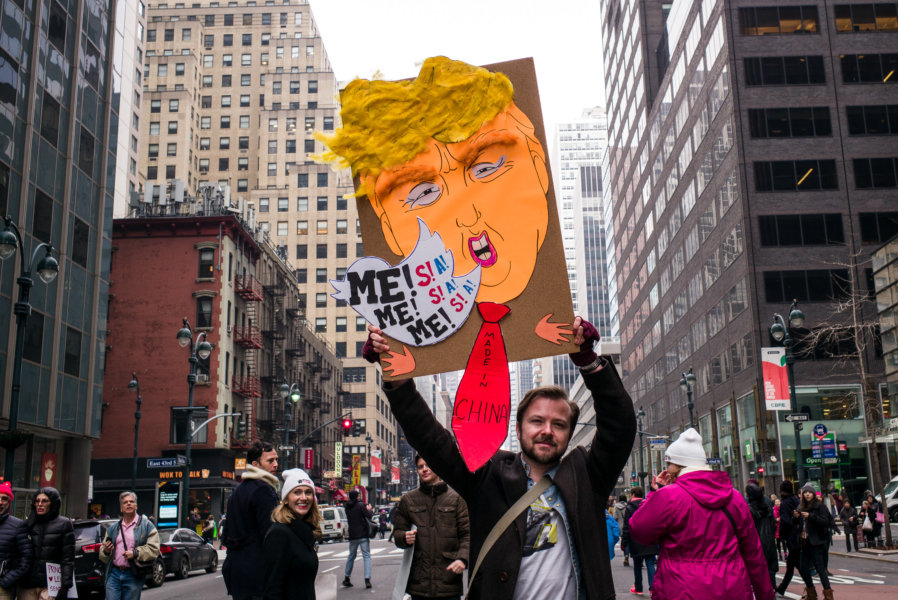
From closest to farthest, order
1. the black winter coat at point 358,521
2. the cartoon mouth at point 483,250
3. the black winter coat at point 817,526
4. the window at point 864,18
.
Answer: the cartoon mouth at point 483,250
the black winter coat at point 817,526
the black winter coat at point 358,521
the window at point 864,18

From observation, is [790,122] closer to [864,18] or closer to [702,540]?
[864,18]

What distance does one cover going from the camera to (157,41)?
112 metres

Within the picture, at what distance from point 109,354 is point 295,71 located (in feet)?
219

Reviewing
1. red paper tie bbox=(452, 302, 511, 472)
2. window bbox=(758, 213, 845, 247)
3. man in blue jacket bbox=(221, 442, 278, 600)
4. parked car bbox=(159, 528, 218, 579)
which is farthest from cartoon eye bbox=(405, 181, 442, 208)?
window bbox=(758, 213, 845, 247)

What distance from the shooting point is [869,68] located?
183 feet

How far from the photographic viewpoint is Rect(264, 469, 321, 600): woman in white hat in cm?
629

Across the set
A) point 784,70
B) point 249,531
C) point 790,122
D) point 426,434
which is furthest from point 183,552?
point 784,70

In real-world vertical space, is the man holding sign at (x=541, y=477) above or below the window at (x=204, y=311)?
below

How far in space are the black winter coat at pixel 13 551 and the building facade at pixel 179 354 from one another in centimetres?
4152

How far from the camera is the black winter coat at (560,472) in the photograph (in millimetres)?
3650

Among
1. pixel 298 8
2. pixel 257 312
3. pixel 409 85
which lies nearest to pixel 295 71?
pixel 298 8

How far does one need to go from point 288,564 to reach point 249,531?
5.80 ft

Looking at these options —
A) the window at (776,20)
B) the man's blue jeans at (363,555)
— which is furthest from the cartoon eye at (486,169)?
the window at (776,20)

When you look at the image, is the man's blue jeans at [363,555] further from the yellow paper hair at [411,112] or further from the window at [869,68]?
the window at [869,68]
